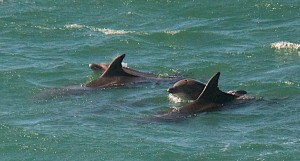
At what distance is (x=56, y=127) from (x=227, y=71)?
8.99 m

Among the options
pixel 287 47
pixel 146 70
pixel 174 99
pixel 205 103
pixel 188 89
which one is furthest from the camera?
pixel 287 47

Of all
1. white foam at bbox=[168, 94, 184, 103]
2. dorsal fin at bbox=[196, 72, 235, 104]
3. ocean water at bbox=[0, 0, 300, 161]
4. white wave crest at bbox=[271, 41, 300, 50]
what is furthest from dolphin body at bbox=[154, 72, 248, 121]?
white wave crest at bbox=[271, 41, 300, 50]

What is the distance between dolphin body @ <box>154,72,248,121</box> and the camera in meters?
29.8

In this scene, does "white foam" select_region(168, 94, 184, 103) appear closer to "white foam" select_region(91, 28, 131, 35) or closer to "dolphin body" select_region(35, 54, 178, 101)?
"dolphin body" select_region(35, 54, 178, 101)

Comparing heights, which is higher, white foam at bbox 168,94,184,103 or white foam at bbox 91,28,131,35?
white foam at bbox 91,28,131,35

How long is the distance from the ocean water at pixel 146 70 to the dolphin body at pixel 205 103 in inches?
15.3

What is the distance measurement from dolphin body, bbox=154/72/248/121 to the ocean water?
389 mm

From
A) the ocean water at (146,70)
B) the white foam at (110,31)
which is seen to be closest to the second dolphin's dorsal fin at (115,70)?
the ocean water at (146,70)

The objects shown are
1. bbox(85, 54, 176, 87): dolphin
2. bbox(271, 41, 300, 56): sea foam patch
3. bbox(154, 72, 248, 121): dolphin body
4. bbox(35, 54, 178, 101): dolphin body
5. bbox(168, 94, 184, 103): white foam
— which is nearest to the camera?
bbox(154, 72, 248, 121): dolphin body

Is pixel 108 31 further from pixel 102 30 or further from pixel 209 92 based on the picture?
pixel 209 92

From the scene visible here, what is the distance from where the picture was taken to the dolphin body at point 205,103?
2977 centimetres

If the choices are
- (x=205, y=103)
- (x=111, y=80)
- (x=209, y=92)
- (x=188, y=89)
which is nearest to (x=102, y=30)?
(x=111, y=80)

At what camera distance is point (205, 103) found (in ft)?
99.6

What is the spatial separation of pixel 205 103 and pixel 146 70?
6.69 m
